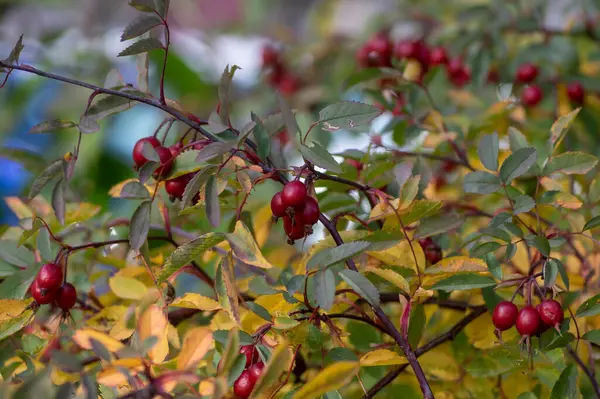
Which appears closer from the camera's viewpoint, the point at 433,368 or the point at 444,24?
the point at 433,368

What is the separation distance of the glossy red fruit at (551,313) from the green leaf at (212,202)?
10.4 inches

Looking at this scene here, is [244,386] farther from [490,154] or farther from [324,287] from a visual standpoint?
[490,154]

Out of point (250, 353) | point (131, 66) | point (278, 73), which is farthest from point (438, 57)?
point (131, 66)

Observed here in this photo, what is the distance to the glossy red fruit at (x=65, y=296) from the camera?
584 millimetres

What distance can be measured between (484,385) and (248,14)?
90.5 inches

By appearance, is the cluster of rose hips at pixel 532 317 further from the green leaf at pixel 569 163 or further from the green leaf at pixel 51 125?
the green leaf at pixel 51 125

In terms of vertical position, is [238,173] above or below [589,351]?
above

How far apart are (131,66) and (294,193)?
92.2 inches

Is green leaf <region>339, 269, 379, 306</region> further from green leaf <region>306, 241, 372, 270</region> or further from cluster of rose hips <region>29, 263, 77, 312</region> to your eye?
cluster of rose hips <region>29, 263, 77, 312</region>

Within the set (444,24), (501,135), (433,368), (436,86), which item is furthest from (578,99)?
(433,368)

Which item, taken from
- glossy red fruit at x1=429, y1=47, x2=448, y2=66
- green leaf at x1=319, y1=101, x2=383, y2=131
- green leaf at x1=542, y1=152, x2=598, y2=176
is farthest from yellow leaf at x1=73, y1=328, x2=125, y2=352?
glossy red fruit at x1=429, y1=47, x2=448, y2=66

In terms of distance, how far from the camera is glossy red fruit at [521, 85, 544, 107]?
3.87 ft

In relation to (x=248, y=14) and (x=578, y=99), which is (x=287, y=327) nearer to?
(x=578, y=99)

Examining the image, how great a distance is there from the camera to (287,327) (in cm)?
50
